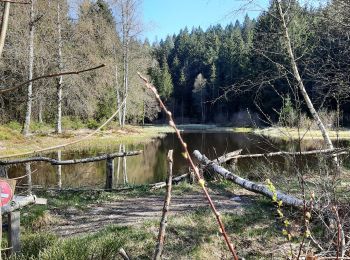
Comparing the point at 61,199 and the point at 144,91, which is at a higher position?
the point at 144,91

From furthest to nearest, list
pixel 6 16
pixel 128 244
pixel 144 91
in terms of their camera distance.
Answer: pixel 144 91 < pixel 128 244 < pixel 6 16

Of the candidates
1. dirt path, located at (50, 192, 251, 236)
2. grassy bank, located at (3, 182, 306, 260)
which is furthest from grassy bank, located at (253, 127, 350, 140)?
dirt path, located at (50, 192, 251, 236)

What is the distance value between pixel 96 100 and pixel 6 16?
105 feet

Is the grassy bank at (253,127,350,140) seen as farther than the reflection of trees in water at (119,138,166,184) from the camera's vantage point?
No

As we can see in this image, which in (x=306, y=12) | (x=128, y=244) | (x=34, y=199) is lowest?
(x=128, y=244)

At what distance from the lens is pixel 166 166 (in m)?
17.0

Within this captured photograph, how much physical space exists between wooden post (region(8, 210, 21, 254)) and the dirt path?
1.48 meters

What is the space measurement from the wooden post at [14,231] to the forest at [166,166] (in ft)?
0.06

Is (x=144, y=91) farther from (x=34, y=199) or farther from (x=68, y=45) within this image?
(x=34, y=199)

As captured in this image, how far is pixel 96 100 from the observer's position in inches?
1270

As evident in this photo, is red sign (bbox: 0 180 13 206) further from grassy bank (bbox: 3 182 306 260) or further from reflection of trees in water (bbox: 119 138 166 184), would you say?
reflection of trees in water (bbox: 119 138 166 184)

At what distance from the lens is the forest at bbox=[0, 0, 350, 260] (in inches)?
150

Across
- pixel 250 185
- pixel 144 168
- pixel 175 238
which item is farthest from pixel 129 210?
pixel 144 168

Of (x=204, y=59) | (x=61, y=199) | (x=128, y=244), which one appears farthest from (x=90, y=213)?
(x=204, y=59)
